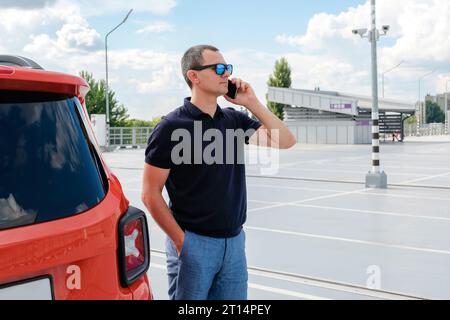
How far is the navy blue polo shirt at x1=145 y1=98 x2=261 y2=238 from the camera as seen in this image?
2.74 metres

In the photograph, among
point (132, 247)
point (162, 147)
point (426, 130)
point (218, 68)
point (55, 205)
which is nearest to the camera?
point (55, 205)

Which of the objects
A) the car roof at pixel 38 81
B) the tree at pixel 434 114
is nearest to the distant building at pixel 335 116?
the car roof at pixel 38 81

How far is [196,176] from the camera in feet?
9.08

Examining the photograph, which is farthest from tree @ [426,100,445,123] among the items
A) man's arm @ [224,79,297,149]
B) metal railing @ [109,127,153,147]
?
man's arm @ [224,79,297,149]

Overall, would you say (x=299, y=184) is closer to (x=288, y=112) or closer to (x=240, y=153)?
(x=240, y=153)

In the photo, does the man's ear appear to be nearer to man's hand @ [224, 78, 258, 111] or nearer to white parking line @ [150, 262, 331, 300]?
man's hand @ [224, 78, 258, 111]

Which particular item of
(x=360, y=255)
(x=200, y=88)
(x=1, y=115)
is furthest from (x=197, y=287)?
(x=360, y=255)

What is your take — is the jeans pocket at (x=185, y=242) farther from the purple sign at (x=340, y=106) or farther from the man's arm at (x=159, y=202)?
the purple sign at (x=340, y=106)

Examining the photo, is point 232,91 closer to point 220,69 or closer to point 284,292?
point 220,69

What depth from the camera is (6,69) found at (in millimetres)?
1887

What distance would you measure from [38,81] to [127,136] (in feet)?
108

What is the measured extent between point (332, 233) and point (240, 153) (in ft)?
16.0

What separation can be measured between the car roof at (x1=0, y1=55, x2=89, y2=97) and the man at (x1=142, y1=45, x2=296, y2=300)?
26.8 inches

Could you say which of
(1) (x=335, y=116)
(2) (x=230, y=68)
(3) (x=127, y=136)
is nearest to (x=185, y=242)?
(2) (x=230, y=68)
